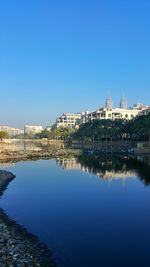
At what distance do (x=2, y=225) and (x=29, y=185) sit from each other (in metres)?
19.6

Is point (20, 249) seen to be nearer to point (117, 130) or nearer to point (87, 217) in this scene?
point (87, 217)

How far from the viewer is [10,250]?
16391 millimetres

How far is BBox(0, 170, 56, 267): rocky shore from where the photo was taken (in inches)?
595

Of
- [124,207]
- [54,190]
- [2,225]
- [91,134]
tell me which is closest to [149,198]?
[124,207]

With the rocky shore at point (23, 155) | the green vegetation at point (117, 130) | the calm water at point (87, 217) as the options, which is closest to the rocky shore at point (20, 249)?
the calm water at point (87, 217)

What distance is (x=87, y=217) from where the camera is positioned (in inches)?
966

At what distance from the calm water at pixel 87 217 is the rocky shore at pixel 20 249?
22.0 inches

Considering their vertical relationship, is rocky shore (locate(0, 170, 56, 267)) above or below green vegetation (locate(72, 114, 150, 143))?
below

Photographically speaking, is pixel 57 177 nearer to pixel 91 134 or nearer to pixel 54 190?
pixel 54 190

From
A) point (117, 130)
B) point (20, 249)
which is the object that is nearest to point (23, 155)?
point (117, 130)

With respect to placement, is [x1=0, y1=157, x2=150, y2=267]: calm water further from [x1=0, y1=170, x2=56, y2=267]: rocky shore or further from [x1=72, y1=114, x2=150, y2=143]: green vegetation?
[x1=72, y1=114, x2=150, y2=143]: green vegetation

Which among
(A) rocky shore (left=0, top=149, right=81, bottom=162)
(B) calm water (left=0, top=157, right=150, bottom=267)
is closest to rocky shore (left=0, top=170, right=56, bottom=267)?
(B) calm water (left=0, top=157, right=150, bottom=267)

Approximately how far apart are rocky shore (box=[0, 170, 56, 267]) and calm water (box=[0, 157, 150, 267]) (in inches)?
22.0

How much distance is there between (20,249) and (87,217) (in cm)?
836
